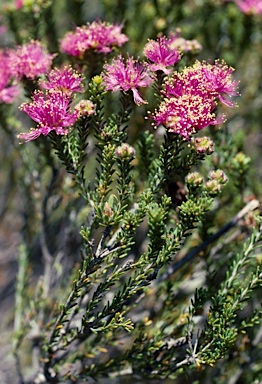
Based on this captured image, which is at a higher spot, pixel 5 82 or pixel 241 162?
pixel 5 82

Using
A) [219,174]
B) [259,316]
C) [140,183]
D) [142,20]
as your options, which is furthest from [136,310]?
[142,20]

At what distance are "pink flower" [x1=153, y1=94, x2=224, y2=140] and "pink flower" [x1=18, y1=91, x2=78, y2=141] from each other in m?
0.32

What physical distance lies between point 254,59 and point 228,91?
2.33 meters

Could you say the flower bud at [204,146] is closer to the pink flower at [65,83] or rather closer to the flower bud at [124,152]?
the flower bud at [124,152]

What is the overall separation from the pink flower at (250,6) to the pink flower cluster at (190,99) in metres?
1.27

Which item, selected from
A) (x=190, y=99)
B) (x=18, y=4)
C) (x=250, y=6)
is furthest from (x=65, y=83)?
(x=250, y=6)

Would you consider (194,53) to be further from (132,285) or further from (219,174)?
(132,285)

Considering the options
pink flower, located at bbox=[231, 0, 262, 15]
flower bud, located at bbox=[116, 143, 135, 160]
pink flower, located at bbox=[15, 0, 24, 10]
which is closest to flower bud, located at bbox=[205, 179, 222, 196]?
flower bud, located at bbox=[116, 143, 135, 160]

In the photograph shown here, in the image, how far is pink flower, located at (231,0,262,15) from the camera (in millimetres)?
2773

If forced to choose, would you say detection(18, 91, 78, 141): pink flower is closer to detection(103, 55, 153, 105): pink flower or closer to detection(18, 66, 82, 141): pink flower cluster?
detection(18, 66, 82, 141): pink flower cluster

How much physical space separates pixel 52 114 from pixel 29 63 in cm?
56

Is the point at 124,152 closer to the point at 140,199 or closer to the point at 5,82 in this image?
the point at 140,199

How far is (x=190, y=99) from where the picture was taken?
1619mm

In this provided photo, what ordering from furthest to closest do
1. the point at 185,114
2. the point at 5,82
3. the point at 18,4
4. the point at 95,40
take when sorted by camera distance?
the point at 18,4 → the point at 5,82 → the point at 95,40 → the point at 185,114
